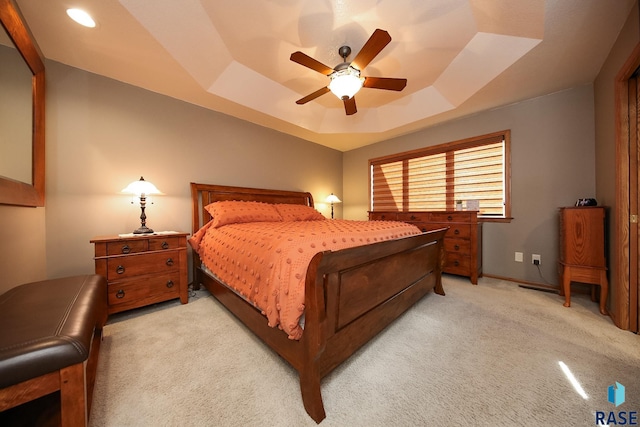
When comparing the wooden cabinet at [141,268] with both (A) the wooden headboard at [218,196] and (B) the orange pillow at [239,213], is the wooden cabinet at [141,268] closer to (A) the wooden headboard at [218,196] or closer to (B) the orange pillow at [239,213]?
(B) the orange pillow at [239,213]

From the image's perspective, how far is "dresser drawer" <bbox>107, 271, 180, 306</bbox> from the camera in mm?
1957

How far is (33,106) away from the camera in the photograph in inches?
72.3

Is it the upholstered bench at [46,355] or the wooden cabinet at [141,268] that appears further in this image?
the wooden cabinet at [141,268]

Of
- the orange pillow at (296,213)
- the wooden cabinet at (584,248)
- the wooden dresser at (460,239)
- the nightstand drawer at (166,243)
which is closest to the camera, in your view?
the wooden cabinet at (584,248)

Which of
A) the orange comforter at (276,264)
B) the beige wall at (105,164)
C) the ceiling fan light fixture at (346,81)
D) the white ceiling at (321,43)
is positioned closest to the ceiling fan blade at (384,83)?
the ceiling fan light fixture at (346,81)

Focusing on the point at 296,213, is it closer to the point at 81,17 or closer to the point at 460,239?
the point at 460,239

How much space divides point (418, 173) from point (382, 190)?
2.55 feet

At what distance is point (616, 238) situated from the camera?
72.9 inches

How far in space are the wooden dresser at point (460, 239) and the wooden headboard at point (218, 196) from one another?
2.38 m

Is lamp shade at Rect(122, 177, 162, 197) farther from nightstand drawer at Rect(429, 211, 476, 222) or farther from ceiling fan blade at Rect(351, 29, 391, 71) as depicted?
nightstand drawer at Rect(429, 211, 476, 222)

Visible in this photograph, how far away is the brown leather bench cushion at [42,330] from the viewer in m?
0.71

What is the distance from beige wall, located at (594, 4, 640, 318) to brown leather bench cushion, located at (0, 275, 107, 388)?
3648 millimetres

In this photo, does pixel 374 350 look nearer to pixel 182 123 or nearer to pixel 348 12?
pixel 348 12

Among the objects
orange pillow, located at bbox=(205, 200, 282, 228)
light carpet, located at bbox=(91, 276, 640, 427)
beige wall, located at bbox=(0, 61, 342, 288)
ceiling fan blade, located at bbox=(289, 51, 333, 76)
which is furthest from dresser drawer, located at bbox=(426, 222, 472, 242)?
beige wall, located at bbox=(0, 61, 342, 288)
